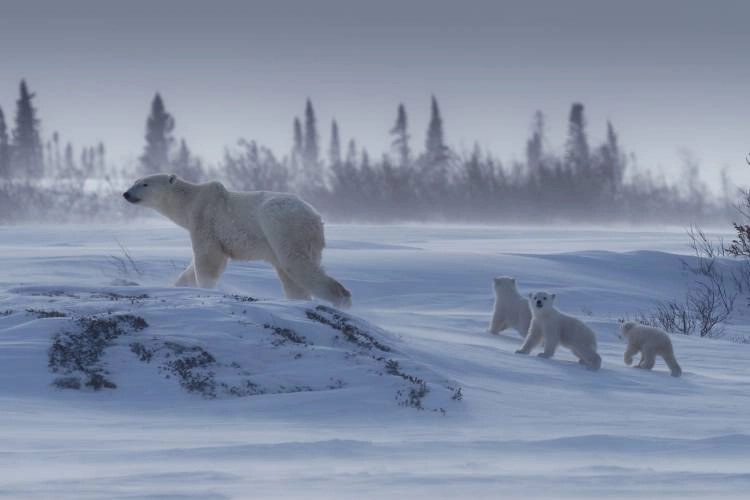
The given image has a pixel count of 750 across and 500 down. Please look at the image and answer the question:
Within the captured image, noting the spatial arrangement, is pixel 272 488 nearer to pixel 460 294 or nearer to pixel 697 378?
pixel 697 378

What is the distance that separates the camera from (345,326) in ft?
25.5

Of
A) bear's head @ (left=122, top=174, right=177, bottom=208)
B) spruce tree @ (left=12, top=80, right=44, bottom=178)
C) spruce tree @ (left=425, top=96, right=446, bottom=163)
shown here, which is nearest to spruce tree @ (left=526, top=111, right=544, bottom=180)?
spruce tree @ (left=425, top=96, right=446, bottom=163)

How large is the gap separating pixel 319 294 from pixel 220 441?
414cm

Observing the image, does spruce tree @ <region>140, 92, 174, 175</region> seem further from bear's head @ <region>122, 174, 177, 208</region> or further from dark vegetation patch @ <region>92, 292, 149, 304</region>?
dark vegetation patch @ <region>92, 292, 149, 304</region>

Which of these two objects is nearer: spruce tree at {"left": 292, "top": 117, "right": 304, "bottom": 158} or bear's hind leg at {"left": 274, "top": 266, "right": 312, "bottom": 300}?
bear's hind leg at {"left": 274, "top": 266, "right": 312, "bottom": 300}

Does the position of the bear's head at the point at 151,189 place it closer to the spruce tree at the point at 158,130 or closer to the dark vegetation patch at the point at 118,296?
the dark vegetation patch at the point at 118,296

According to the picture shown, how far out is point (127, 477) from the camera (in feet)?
14.7

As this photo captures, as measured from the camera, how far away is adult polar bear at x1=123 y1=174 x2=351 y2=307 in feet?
31.1

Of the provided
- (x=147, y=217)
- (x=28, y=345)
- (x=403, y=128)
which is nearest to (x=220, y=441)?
(x=28, y=345)

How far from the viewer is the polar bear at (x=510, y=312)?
9.92m

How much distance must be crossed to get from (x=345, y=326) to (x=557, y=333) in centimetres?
185

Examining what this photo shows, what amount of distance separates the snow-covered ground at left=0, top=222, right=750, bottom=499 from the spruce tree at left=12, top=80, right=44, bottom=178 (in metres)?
51.2

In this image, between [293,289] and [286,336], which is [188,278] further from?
[286,336]

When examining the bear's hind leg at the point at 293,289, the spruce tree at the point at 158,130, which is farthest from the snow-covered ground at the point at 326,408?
the spruce tree at the point at 158,130
